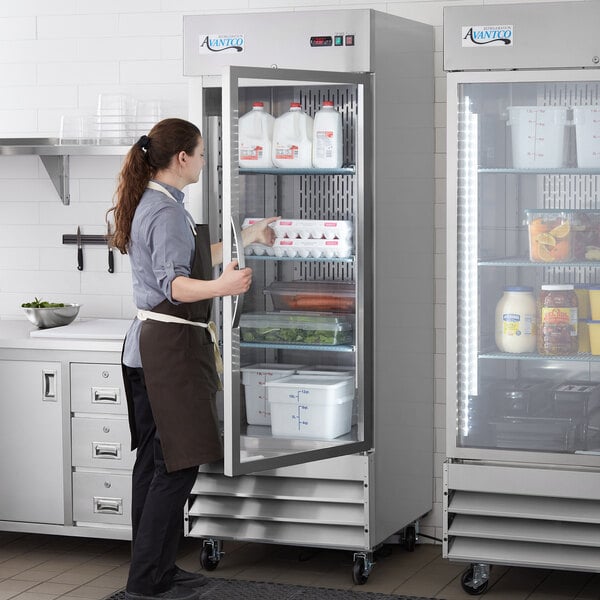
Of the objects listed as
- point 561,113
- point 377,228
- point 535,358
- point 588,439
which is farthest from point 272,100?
point 588,439

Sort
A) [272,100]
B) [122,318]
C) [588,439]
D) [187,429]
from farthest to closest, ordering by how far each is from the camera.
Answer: [122,318] → [272,100] → [588,439] → [187,429]

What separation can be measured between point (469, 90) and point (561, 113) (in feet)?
1.17

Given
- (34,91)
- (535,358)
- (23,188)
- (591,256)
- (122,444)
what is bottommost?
(122,444)

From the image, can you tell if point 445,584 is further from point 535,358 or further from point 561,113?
point 561,113

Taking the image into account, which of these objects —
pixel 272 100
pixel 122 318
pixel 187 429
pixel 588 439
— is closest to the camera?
pixel 187 429

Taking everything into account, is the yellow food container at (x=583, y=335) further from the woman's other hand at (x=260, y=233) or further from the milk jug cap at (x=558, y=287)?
the woman's other hand at (x=260, y=233)

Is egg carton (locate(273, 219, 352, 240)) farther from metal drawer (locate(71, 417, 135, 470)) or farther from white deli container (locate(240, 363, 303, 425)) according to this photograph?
metal drawer (locate(71, 417, 135, 470))

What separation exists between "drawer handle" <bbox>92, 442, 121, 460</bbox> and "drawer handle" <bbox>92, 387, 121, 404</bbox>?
0.18 m

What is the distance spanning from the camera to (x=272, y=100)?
4.45 m

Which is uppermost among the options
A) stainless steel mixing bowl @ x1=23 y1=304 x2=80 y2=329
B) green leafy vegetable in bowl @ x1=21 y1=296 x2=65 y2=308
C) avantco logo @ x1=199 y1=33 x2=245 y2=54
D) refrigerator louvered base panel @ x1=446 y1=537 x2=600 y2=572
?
avantco logo @ x1=199 y1=33 x2=245 y2=54

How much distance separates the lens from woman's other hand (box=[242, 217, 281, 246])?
4.18 m

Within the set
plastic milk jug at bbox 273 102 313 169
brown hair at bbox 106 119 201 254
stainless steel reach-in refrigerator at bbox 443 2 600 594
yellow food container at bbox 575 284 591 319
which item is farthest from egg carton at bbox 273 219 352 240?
yellow food container at bbox 575 284 591 319

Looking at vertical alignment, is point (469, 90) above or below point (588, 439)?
above

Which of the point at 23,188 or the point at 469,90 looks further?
the point at 23,188
